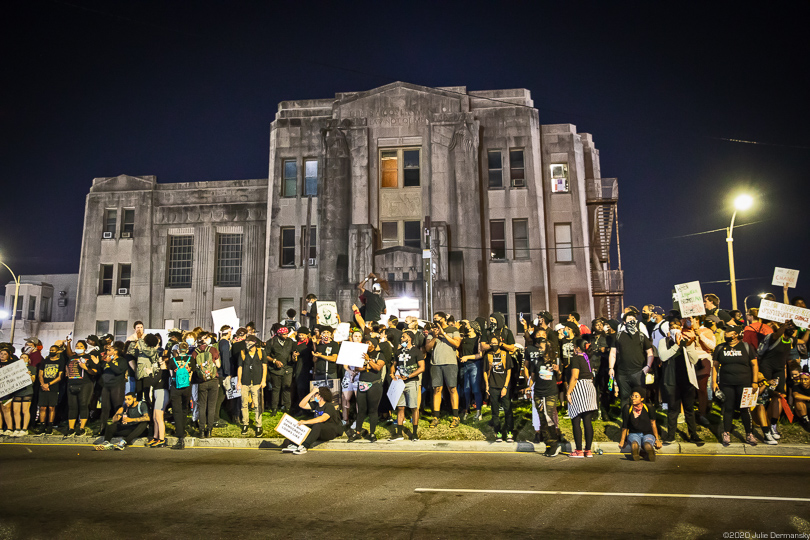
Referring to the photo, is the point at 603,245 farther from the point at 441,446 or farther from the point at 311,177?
the point at 441,446

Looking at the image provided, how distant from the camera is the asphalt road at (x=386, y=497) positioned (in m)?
5.85

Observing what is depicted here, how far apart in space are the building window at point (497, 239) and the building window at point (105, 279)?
21.1 meters

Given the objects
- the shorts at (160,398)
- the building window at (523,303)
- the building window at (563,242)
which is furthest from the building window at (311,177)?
the shorts at (160,398)

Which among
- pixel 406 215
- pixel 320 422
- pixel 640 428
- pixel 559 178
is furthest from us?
pixel 559 178

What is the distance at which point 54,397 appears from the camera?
13.2m

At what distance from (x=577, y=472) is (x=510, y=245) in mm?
19397

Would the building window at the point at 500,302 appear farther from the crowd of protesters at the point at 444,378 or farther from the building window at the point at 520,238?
the crowd of protesters at the point at 444,378

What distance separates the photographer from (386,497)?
280 inches

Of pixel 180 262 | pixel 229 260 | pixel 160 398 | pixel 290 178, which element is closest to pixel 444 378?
pixel 160 398

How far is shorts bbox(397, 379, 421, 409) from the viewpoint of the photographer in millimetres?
11586

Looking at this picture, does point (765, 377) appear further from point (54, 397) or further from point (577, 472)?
point (54, 397)

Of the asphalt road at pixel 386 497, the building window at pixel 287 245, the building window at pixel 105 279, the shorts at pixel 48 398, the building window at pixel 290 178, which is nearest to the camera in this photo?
the asphalt road at pixel 386 497

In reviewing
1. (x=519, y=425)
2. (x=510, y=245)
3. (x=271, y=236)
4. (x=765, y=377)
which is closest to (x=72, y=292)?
(x=271, y=236)

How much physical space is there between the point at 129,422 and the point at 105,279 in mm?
23059
